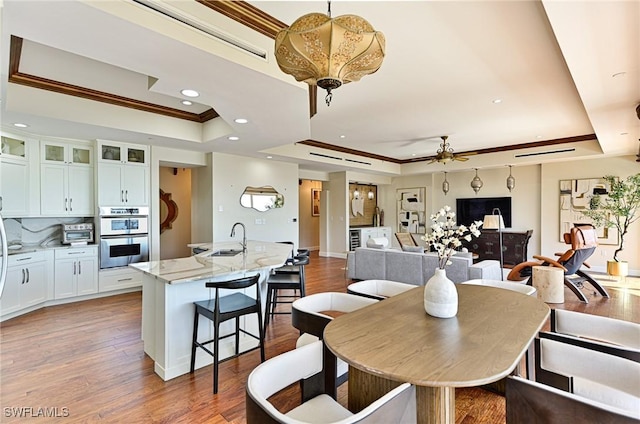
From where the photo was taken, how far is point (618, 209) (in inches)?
225

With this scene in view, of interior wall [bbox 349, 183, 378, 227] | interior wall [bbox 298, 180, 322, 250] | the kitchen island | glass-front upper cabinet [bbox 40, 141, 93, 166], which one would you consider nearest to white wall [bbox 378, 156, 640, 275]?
interior wall [bbox 349, 183, 378, 227]

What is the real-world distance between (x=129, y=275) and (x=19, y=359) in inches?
91.1

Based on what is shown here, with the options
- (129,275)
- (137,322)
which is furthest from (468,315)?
(129,275)

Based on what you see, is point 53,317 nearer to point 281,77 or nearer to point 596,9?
point 281,77

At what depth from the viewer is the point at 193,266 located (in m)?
2.96

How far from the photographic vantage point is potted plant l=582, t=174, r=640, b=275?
221 inches

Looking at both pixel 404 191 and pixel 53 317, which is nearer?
pixel 53 317

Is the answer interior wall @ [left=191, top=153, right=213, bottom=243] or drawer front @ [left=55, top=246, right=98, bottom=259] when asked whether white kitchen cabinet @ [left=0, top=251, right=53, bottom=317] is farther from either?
interior wall @ [left=191, top=153, right=213, bottom=243]

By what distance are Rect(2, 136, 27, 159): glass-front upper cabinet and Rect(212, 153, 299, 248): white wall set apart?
267 centimetres

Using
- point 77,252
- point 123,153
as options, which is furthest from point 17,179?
point 123,153

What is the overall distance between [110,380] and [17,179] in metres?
3.44

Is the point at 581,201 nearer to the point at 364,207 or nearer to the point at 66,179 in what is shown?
the point at 364,207

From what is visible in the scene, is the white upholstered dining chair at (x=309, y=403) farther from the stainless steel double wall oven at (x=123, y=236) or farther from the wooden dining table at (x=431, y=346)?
the stainless steel double wall oven at (x=123, y=236)

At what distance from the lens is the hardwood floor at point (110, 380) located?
2.12 metres
